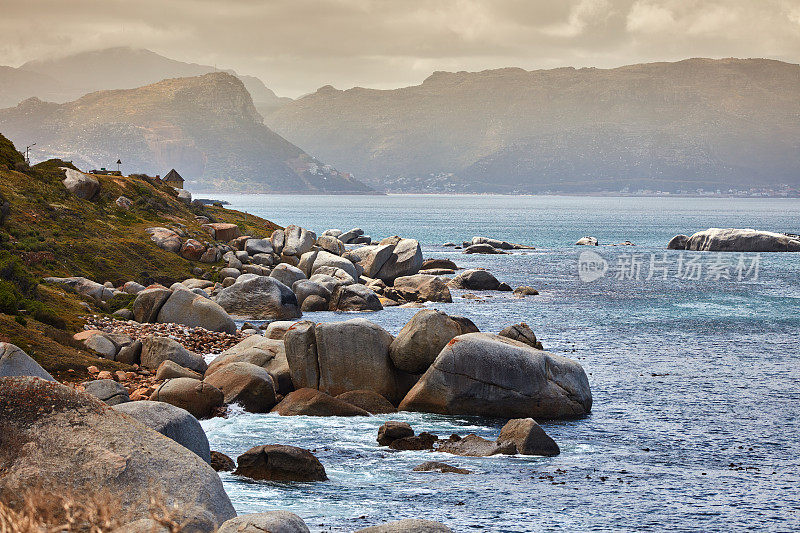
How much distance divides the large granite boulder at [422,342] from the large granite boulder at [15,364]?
461 inches

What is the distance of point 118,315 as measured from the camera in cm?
3706

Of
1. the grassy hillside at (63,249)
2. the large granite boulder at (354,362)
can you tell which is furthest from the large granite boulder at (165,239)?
the large granite boulder at (354,362)

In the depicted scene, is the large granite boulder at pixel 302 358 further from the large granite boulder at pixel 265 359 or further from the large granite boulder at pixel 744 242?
the large granite boulder at pixel 744 242

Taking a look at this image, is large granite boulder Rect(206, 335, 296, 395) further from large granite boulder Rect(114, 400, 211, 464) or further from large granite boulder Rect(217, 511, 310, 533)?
large granite boulder Rect(217, 511, 310, 533)

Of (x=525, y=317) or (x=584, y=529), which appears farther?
(x=525, y=317)

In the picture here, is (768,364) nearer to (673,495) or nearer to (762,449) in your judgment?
(762,449)

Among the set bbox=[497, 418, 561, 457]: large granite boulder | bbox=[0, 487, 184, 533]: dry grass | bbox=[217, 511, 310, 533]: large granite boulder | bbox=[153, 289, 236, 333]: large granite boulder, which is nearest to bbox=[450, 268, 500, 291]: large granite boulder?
bbox=[153, 289, 236, 333]: large granite boulder

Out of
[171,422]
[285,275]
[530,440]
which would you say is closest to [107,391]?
[171,422]

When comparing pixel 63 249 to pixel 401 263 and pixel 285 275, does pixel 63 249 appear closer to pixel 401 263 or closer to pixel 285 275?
pixel 285 275

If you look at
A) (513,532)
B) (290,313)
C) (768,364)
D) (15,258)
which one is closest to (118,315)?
(15,258)

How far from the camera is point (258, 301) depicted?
148 ft

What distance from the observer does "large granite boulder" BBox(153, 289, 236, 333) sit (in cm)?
3638

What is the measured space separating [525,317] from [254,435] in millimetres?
28290

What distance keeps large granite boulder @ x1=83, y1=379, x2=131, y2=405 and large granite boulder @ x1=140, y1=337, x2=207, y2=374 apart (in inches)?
209
